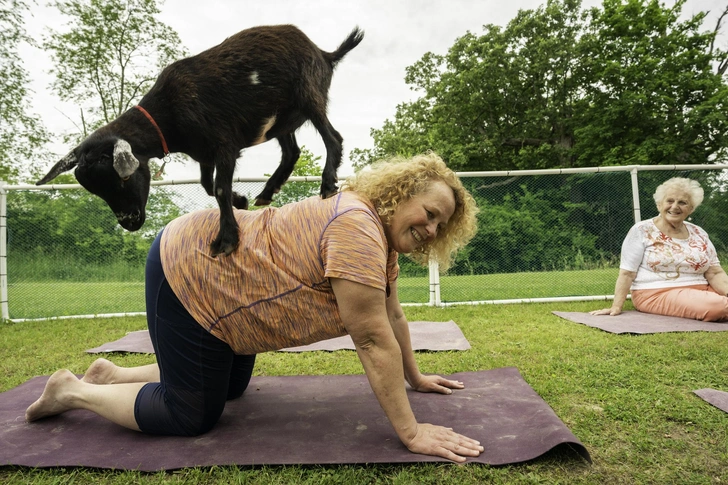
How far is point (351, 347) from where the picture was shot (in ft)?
11.8

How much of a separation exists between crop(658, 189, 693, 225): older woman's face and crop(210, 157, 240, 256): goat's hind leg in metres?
4.42

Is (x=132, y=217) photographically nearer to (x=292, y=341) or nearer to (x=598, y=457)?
(x=292, y=341)

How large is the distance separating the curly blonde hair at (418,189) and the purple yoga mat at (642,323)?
8.30 ft

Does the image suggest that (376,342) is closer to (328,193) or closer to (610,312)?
(328,193)

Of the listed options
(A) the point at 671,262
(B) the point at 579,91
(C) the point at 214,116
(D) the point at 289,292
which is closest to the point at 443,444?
(D) the point at 289,292

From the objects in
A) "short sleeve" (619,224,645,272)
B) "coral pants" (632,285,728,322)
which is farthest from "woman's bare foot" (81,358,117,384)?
"coral pants" (632,285,728,322)

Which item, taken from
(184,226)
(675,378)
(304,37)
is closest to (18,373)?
→ (184,226)

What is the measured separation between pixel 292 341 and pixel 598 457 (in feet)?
4.24

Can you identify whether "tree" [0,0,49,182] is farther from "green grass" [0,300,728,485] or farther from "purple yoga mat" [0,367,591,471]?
"purple yoga mat" [0,367,591,471]

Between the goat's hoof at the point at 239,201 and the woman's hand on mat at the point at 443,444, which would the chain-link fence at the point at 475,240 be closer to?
the goat's hoof at the point at 239,201

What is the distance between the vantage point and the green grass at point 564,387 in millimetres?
1583

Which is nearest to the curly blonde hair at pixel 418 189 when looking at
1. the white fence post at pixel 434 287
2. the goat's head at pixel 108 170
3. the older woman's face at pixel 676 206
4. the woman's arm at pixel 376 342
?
the woman's arm at pixel 376 342

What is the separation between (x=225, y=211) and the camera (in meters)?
1.53

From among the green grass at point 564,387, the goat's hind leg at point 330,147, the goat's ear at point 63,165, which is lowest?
the green grass at point 564,387
